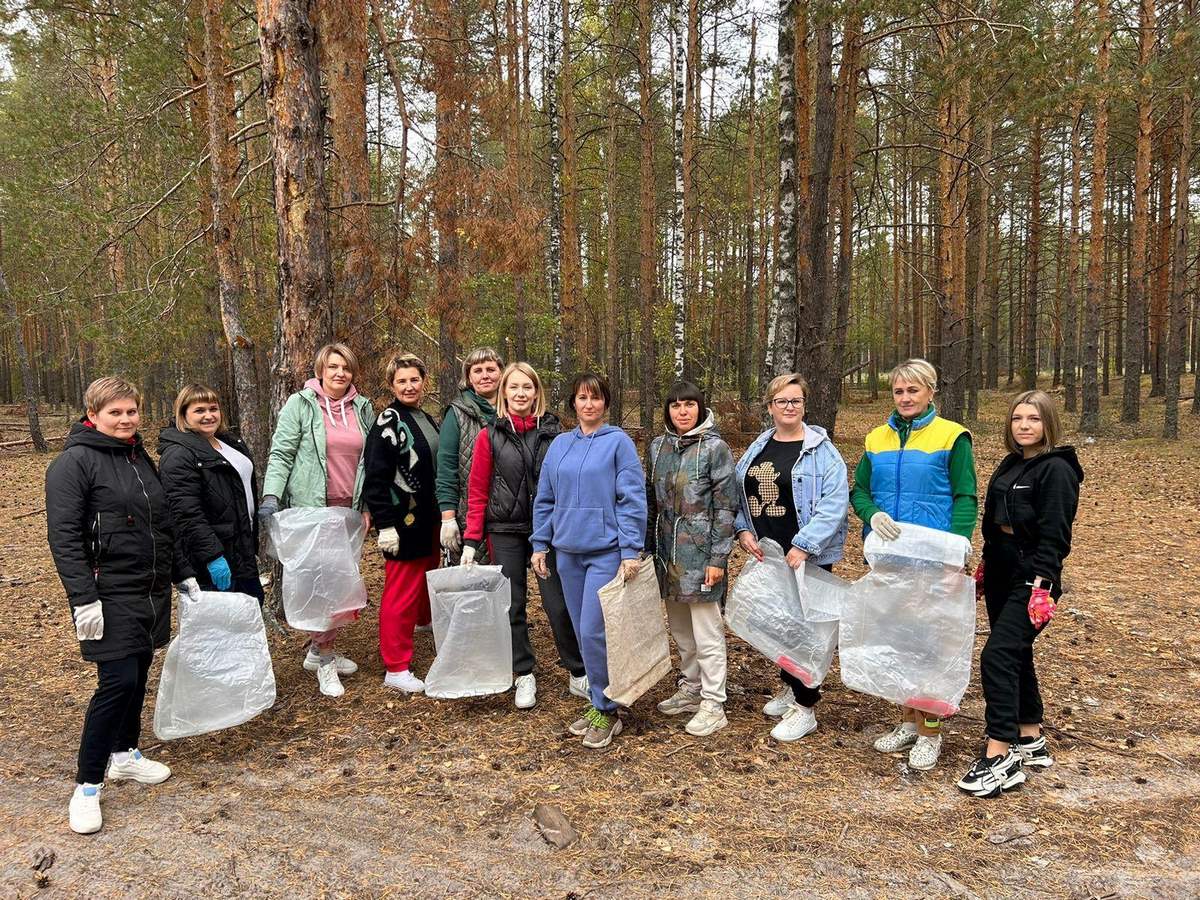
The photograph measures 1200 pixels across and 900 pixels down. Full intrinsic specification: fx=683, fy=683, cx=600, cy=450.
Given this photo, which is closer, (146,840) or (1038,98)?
(146,840)

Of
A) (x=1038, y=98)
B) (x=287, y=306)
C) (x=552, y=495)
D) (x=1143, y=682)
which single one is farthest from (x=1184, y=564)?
(x=287, y=306)

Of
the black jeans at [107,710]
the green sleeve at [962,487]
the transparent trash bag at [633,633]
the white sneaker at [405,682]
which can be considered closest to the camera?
the black jeans at [107,710]

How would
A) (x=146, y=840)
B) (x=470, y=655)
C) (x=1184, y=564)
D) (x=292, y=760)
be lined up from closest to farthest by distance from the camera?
(x=146, y=840), (x=292, y=760), (x=470, y=655), (x=1184, y=564)

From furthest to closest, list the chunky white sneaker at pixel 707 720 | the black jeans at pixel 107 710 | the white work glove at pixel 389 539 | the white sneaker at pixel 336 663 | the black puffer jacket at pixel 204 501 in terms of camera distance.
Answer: the white sneaker at pixel 336 663 → the white work glove at pixel 389 539 → the chunky white sneaker at pixel 707 720 → the black puffer jacket at pixel 204 501 → the black jeans at pixel 107 710

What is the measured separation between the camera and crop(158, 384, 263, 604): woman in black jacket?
3.35m

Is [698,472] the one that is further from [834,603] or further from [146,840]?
[146,840]

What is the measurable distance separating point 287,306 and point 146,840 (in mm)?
3228

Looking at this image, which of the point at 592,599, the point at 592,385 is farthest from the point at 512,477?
the point at 592,599

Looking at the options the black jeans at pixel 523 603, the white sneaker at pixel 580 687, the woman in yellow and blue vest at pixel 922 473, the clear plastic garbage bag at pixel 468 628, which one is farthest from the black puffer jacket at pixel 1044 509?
the clear plastic garbage bag at pixel 468 628

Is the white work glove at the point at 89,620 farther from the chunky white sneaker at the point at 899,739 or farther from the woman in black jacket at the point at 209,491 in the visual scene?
the chunky white sneaker at the point at 899,739

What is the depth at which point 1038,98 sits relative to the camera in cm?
696

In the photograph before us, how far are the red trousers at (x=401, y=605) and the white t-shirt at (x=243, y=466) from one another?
80 centimetres

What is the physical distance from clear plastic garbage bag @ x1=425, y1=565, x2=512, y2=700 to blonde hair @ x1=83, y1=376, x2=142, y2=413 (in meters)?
1.59

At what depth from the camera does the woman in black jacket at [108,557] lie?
2.77 metres
